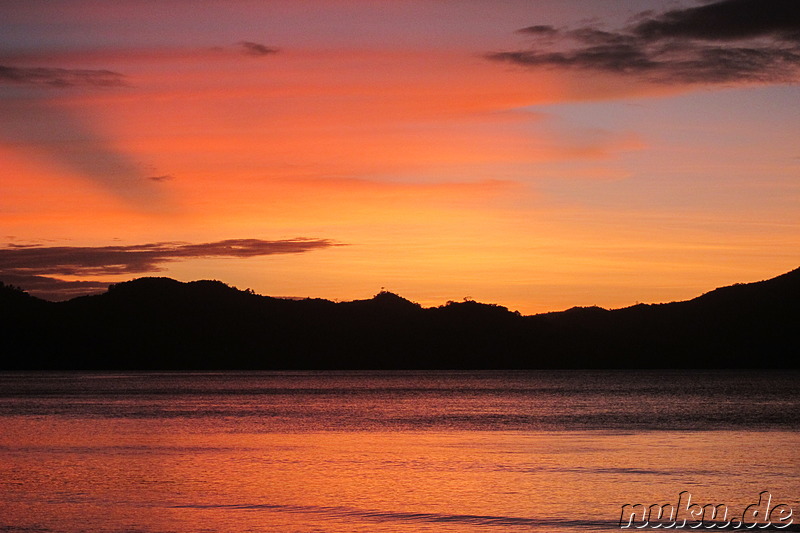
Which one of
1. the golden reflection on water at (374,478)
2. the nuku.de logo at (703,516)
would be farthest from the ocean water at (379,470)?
the nuku.de logo at (703,516)

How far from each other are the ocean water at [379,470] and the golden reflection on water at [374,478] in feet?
0.34

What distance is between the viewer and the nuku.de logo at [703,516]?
32.2 meters

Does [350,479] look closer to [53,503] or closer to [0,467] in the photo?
[53,503]

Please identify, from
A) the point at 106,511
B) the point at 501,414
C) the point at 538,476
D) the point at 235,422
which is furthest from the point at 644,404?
the point at 106,511

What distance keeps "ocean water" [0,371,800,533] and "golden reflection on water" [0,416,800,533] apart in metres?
0.11

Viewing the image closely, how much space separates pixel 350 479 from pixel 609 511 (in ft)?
42.5

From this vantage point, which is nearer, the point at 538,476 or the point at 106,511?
the point at 106,511

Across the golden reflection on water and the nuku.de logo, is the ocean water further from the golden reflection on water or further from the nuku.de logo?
the nuku.de logo

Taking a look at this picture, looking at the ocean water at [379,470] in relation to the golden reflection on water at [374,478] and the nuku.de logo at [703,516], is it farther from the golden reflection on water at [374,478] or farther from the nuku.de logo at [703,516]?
the nuku.de logo at [703,516]

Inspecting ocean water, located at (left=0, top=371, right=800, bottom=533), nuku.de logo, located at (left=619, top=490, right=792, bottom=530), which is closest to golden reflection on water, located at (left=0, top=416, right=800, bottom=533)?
ocean water, located at (left=0, top=371, right=800, bottom=533)

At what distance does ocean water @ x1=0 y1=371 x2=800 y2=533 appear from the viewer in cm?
3384

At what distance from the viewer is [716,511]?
3469 centimetres

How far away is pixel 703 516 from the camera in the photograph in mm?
33812

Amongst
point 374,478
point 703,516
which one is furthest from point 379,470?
point 703,516
